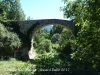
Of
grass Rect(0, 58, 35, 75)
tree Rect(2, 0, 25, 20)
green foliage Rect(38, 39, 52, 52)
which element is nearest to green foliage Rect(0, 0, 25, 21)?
tree Rect(2, 0, 25, 20)

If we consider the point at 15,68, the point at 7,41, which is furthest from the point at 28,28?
the point at 15,68

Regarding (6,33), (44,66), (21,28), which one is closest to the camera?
(44,66)

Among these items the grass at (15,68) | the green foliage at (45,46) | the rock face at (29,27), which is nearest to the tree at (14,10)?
the green foliage at (45,46)

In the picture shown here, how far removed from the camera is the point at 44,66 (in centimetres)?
750

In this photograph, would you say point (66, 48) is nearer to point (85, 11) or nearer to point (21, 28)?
point (21, 28)

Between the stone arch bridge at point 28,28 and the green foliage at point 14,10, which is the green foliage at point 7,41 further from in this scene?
the green foliage at point 14,10

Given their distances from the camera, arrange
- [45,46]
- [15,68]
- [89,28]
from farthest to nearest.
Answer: [45,46] → [15,68] → [89,28]

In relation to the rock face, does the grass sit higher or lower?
lower

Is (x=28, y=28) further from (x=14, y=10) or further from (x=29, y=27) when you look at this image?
(x=14, y=10)

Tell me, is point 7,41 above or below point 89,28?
below

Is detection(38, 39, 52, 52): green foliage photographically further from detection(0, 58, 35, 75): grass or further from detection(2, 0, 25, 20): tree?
detection(0, 58, 35, 75): grass

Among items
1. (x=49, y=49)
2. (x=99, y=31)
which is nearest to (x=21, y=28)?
(x=49, y=49)

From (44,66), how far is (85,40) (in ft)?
6.19

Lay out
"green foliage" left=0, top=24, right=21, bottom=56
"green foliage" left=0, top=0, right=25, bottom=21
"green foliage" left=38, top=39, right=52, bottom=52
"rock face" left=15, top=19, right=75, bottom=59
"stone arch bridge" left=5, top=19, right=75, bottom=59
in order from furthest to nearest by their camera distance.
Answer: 1. "green foliage" left=0, top=0, right=25, bottom=21
2. "green foliage" left=38, top=39, right=52, bottom=52
3. "rock face" left=15, top=19, right=75, bottom=59
4. "stone arch bridge" left=5, top=19, right=75, bottom=59
5. "green foliage" left=0, top=24, right=21, bottom=56
